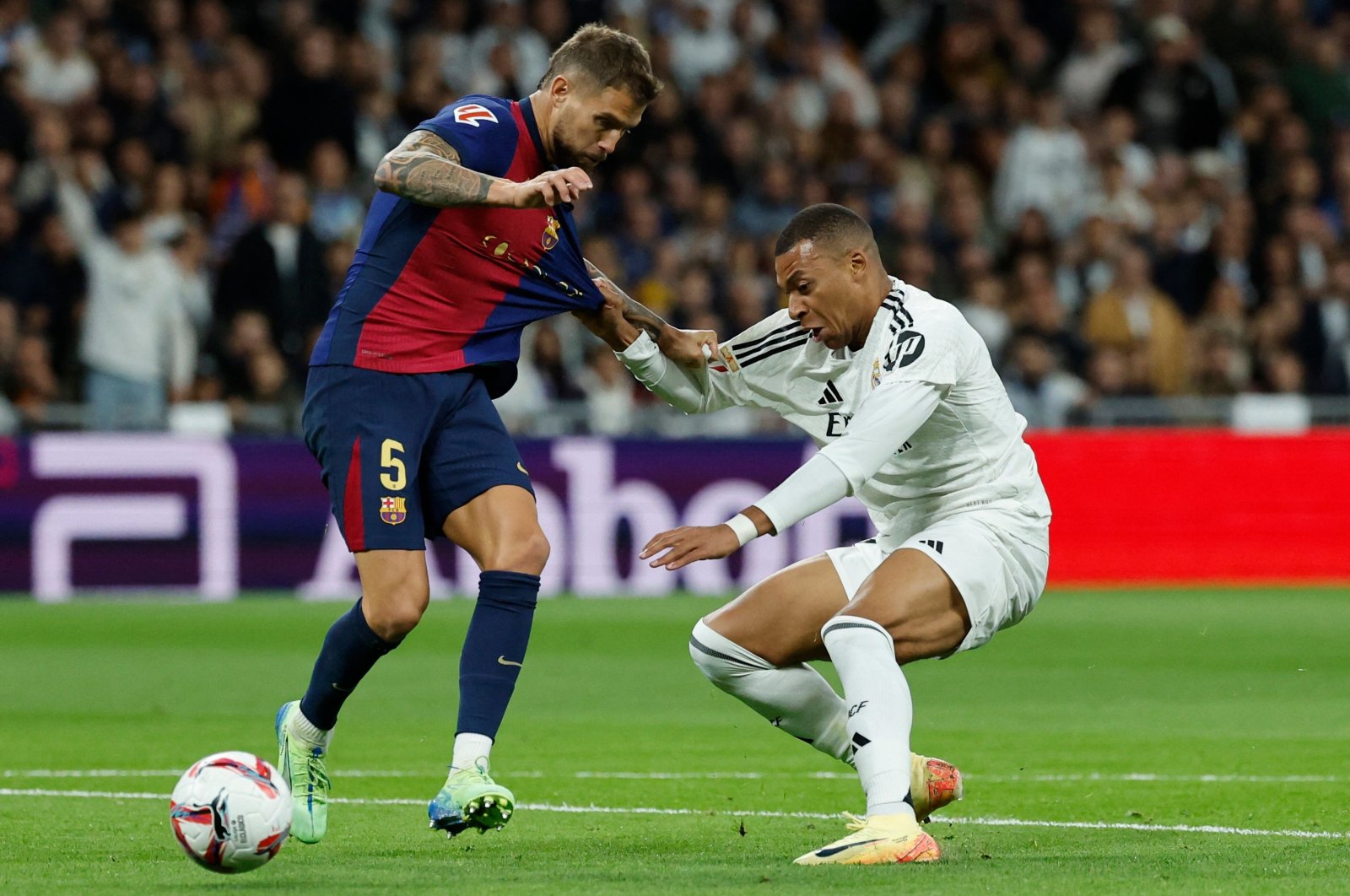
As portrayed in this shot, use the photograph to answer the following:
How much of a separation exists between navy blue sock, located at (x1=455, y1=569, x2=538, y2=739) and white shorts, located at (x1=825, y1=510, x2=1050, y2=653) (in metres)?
1.06

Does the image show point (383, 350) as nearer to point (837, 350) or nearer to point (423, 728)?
point (837, 350)

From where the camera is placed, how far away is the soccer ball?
5633mm

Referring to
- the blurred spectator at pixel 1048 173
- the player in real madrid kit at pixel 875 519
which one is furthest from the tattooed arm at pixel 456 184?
the blurred spectator at pixel 1048 173

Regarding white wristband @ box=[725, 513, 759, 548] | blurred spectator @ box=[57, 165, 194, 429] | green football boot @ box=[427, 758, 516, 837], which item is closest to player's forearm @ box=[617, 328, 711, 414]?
white wristband @ box=[725, 513, 759, 548]

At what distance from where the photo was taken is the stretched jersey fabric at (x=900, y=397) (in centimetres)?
635

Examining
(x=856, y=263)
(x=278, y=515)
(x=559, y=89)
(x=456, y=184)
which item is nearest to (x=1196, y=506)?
(x=278, y=515)

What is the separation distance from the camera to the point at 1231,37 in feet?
70.6

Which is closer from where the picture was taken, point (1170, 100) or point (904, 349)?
point (904, 349)

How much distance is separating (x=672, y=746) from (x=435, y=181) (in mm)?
3651

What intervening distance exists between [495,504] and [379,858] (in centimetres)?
112

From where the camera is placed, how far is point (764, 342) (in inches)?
284

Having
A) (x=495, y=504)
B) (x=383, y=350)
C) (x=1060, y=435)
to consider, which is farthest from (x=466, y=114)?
(x=1060, y=435)

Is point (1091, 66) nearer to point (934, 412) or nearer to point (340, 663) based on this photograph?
point (934, 412)

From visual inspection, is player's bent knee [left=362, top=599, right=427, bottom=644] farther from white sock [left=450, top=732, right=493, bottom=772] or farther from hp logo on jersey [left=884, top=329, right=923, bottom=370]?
hp logo on jersey [left=884, top=329, right=923, bottom=370]
